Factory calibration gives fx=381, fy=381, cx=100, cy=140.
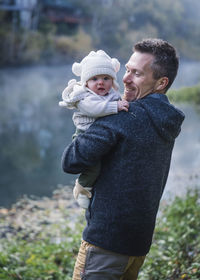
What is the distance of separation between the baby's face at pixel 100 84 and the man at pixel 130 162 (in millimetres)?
67

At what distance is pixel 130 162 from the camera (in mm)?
1136

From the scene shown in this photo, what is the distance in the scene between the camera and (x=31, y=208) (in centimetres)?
416

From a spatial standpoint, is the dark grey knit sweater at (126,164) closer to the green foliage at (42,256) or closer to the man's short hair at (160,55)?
the man's short hair at (160,55)

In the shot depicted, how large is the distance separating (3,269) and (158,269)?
0.87m

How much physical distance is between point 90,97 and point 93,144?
0.54 feet

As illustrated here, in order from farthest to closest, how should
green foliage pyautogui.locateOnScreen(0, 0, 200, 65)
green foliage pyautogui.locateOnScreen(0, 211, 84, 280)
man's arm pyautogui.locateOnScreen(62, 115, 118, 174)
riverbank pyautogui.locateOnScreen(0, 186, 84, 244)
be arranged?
green foliage pyautogui.locateOnScreen(0, 0, 200, 65), riverbank pyautogui.locateOnScreen(0, 186, 84, 244), green foliage pyautogui.locateOnScreen(0, 211, 84, 280), man's arm pyautogui.locateOnScreen(62, 115, 118, 174)

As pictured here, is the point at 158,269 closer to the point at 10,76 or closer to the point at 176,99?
the point at 176,99

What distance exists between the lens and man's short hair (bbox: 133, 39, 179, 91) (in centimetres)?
120

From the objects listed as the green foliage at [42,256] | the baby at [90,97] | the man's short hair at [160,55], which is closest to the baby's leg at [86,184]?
the baby at [90,97]

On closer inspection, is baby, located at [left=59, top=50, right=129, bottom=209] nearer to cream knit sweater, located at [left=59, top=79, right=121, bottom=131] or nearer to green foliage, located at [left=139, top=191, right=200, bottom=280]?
cream knit sweater, located at [left=59, top=79, right=121, bottom=131]

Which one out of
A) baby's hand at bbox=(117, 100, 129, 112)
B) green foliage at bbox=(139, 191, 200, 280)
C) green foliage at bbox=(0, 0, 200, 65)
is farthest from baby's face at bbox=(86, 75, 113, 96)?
green foliage at bbox=(0, 0, 200, 65)

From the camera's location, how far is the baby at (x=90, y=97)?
117cm

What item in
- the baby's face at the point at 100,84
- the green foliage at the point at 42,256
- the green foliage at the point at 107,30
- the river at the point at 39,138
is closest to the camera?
the baby's face at the point at 100,84

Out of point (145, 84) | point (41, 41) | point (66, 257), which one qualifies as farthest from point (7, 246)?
point (41, 41)
